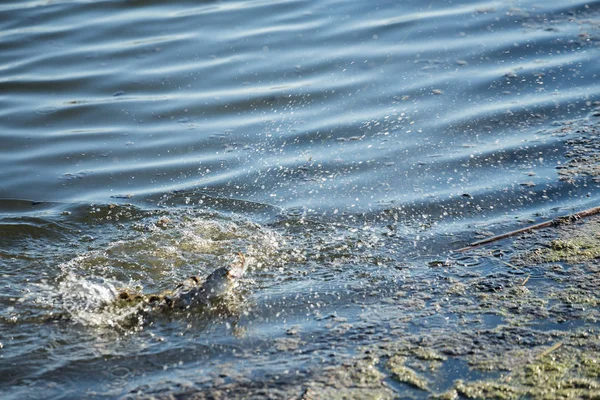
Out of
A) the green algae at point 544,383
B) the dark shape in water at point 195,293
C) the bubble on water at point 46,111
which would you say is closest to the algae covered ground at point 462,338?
the green algae at point 544,383

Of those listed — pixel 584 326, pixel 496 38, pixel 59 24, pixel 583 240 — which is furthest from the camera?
pixel 59 24

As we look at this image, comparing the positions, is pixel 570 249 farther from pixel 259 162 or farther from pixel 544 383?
pixel 259 162

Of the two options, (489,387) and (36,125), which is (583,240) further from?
(36,125)

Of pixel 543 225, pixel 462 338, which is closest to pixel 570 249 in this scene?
pixel 543 225

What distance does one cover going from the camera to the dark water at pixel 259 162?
3.15 meters

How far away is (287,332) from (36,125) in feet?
10.9

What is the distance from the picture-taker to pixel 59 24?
24.3 ft

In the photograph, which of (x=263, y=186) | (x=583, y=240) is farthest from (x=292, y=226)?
(x=583, y=240)

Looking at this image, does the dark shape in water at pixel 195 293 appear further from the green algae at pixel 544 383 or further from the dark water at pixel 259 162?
the green algae at pixel 544 383

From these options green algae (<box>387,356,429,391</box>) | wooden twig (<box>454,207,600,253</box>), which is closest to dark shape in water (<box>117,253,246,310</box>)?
green algae (<box>387,356,429,391</box>)

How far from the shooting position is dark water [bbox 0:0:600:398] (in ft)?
10.3

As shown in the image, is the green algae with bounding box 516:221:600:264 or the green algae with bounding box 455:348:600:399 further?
the green algae with bounding box 516:221:600:264

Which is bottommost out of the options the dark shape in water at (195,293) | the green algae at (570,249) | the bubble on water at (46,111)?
the green algae at (570,249)

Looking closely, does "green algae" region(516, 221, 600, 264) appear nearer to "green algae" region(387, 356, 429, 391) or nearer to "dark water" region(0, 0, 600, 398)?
"dark water" region(0, 0, 600, 398)
